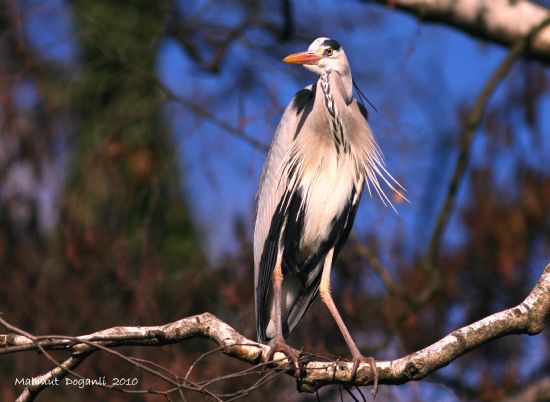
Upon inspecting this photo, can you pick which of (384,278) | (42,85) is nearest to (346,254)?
(384,278)

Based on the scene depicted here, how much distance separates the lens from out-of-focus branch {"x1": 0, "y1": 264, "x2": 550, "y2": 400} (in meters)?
2.15

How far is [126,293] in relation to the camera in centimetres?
448

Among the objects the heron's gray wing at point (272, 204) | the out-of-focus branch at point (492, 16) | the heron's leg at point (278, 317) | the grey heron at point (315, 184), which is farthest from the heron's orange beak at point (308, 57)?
the out-of-focus branch at point (492, 16)

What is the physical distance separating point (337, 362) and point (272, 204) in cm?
118

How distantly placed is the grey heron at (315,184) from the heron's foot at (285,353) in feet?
1.78

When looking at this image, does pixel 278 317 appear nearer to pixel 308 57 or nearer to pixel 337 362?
pixel 337 362

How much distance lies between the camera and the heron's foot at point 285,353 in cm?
234

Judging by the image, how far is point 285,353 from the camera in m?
2.73

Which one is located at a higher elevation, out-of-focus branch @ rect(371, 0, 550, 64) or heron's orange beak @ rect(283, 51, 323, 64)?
out-of-focus branch @ rect(371, 0, 550, 64)

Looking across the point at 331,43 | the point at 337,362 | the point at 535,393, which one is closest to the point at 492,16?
the point at 331,43

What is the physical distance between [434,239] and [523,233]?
1255mm

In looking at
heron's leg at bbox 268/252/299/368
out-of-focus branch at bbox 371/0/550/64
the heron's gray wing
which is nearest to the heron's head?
the heron's gray wing

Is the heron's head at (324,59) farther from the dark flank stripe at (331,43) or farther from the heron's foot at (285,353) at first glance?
the heron's foot at (285,353)

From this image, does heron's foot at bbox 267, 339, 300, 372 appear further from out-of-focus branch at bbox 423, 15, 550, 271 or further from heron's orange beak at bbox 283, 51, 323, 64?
out-of-focus branch at bbox 423, 15, 550, 271
